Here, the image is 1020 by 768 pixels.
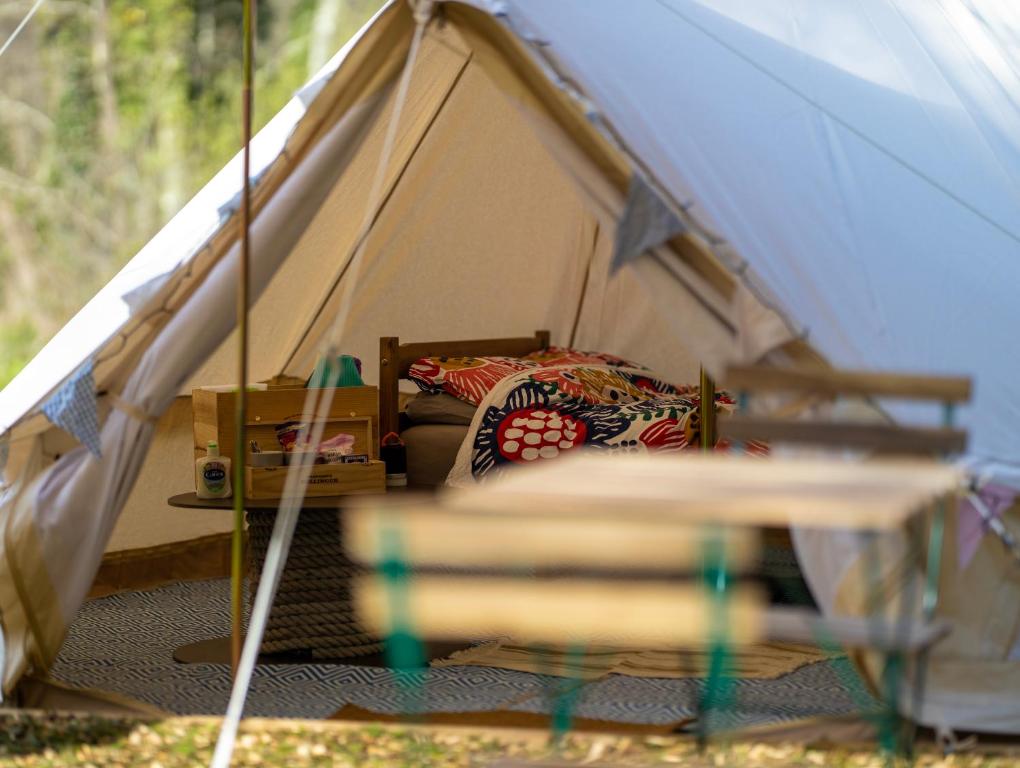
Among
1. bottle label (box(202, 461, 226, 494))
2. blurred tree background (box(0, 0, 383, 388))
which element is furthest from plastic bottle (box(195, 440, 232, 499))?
blurred tree background (box(0, 0, 383, 388))

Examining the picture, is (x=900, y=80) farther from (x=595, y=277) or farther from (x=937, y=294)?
(x=595, y=277)

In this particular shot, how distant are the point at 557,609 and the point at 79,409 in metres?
1.16

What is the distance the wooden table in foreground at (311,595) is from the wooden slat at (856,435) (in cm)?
171

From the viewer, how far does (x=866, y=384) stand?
2822mm

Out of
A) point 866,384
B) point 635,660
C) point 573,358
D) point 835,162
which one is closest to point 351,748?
point 635,660

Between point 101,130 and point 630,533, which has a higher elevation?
point 101,130

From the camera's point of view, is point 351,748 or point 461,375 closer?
point 351,748

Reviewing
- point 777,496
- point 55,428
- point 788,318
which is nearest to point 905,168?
point 788,318

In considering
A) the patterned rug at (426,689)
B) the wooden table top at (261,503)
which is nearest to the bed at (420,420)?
the wooden table top at (261,503)

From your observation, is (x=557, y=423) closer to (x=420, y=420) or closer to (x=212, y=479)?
(x=420, y=420)

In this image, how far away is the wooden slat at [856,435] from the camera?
2572 millimetres

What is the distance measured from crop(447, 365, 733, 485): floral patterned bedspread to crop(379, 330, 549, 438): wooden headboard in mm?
291

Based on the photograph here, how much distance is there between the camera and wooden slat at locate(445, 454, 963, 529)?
7.39ft

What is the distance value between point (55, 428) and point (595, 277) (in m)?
2.67
